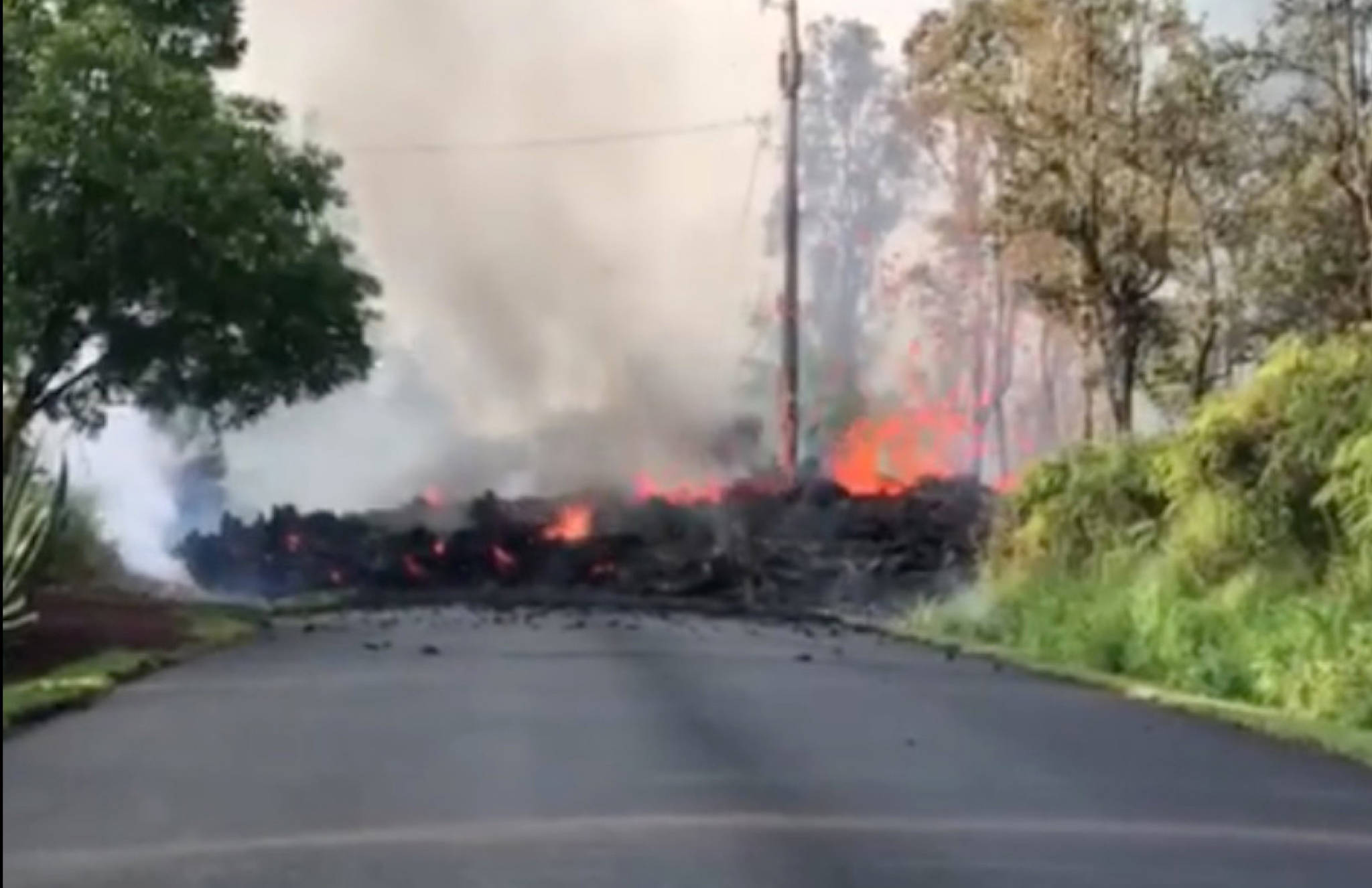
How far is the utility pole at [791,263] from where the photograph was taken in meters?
58.4

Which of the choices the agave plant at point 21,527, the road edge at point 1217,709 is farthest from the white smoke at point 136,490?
the agave plant at point 21,527

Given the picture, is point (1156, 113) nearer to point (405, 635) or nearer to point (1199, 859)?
point (405, 635)

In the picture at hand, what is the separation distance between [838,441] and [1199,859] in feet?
190

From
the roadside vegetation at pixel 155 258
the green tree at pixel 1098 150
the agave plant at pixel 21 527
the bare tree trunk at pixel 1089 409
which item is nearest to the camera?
the agave plant at pixel 21 527

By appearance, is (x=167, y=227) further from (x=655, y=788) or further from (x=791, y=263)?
(x=791, y=263)

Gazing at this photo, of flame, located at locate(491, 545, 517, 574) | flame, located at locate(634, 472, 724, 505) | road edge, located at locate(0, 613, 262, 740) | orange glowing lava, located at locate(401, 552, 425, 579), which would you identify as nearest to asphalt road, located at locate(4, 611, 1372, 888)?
road edge, located at locate(0, 613, 262, 740)

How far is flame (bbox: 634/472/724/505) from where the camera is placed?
60688 mm

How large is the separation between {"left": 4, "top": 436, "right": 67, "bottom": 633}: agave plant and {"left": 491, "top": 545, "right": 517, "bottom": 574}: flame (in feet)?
169

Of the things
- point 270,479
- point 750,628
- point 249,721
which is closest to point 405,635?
point 750,628

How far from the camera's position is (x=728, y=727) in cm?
2134

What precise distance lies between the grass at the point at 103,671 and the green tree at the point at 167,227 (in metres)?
2.84

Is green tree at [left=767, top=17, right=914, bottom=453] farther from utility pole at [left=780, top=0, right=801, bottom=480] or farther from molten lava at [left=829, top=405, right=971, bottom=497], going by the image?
utility pole at [left=780, top=0, right=801, bottom=480]

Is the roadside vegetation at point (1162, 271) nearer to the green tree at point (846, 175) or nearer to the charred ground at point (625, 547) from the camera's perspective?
the charred ground at point (625, 547)

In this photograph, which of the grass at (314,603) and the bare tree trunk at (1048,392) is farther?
the bare tree trunk at (1048,392)
